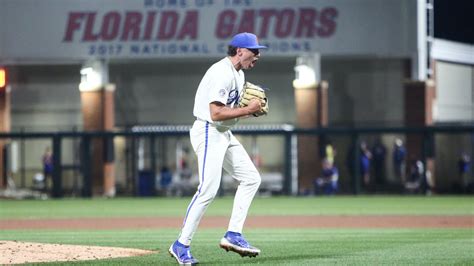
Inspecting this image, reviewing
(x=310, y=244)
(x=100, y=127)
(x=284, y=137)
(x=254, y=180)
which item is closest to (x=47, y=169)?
(x=100, y=127)

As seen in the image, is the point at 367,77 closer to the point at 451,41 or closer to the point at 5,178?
the point at 451,41

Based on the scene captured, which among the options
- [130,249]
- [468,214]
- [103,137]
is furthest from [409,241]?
[103,137]

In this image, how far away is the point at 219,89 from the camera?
10.5 m

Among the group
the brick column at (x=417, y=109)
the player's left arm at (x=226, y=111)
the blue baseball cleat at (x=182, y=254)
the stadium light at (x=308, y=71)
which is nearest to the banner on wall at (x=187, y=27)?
the stadium light at (x=308, y=71)

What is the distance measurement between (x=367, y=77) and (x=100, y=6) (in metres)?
10.5

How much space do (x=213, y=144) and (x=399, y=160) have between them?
2710cm

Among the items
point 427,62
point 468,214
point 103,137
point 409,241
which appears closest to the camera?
point 409,241

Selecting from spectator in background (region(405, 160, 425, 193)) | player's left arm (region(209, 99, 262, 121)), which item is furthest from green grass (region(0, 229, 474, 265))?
spectator in background (region(405, 160, 425, 193))

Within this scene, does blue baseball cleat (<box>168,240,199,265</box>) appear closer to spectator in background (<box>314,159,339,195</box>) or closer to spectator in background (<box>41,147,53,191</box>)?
spectator in background (<box>314,159,339,195</box>)

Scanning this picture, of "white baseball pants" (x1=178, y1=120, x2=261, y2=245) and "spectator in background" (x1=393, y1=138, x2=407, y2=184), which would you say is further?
"spectator in background" (x1=393, y1=138, x2=407, y2=184)

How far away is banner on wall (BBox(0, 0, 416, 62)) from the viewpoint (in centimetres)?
3728

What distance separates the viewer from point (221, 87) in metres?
10.5

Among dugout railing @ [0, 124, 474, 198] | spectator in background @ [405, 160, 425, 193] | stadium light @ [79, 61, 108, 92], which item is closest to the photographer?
dugout railing @ [0, 124, 474, 198]

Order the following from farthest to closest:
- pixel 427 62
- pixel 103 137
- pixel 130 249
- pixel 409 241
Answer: pixel 427 62 → pixel 103 137 → pixel 409 241 → pixel 130 249
